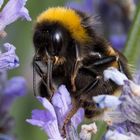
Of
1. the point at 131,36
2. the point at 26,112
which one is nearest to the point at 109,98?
the point at 131,36

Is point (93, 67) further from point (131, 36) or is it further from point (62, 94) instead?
point (131, 36)

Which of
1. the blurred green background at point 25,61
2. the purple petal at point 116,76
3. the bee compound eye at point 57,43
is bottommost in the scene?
the blurred green background at point 25,61

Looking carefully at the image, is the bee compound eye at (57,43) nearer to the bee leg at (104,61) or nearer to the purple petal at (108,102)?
the bee leg at (104,61)

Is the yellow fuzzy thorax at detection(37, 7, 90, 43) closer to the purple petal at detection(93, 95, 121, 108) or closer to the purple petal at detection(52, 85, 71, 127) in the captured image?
the purple petal at detection(52, 85, 71, 127)

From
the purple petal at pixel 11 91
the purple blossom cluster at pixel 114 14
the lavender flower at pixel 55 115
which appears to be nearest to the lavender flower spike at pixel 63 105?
the lavender flower at pixel 55 115

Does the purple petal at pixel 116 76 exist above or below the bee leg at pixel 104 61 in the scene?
above

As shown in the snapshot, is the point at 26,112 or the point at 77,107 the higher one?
the point at 77,107

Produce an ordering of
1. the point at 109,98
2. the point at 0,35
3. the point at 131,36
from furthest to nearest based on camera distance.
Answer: the point at 131,36 < the point at 0,35 < the point at 109,98

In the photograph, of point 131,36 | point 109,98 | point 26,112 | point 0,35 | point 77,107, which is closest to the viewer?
point 109,98
